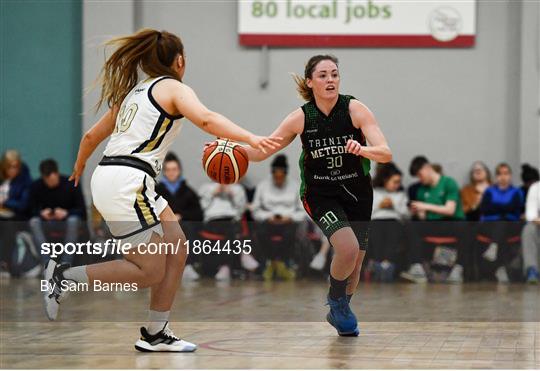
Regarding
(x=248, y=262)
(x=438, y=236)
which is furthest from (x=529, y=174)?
(x=248, y=262)

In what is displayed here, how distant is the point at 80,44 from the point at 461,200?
529 cm

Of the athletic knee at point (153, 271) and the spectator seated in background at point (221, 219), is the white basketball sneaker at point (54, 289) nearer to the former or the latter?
the athletic knee at point (153, 271)

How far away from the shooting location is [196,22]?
45.6ft

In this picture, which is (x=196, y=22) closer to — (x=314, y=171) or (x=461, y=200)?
(x=461, y=200)

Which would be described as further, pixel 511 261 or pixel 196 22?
pixel 196 22

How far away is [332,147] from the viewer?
686 cm

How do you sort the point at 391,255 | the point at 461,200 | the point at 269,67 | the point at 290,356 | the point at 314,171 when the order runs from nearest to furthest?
the point at 290,356 < the point at 314,171 < the point at 391,255 < the point at 461,200 < the point at 269,67

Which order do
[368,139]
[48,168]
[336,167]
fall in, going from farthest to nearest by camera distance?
[48,168] → [336,167] → [368,139]

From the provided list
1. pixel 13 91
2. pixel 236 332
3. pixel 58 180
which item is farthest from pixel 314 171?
pixel 13 91

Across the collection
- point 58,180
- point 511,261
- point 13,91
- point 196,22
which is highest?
point 196,22

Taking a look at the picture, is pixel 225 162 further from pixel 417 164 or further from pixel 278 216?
pixel 417 164

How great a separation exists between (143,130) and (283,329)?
83.2 inches

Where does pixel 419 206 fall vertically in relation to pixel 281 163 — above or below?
below

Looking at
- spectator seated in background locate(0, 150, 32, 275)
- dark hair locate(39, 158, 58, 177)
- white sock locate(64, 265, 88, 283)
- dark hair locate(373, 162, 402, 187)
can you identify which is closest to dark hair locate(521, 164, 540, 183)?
dark hair locate(373, 162, 402, 187)
